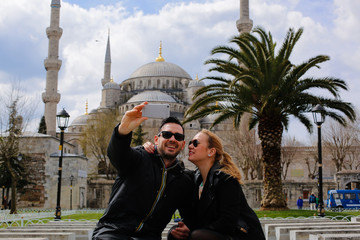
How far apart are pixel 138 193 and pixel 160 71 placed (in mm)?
68005

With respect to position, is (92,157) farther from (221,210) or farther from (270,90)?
(221,210)

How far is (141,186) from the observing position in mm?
3168

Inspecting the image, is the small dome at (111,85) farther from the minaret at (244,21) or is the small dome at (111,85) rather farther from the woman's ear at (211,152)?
the woman's ear at (211,152)

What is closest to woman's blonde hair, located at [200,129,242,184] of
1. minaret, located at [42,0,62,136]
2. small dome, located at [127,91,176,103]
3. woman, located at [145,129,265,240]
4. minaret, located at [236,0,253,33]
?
woman, located at [145,129,265,240]

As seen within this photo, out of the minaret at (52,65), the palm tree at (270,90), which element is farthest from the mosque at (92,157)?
the palm tree at (270,90)

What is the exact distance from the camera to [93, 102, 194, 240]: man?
3.04 meters

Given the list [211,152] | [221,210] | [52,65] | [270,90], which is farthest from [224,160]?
[52,65]

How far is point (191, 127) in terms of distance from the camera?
2156 inches

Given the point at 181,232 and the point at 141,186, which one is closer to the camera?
the point at 141,186

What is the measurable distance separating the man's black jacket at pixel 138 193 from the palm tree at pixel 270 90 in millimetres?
A: 10545

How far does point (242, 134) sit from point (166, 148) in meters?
30.6

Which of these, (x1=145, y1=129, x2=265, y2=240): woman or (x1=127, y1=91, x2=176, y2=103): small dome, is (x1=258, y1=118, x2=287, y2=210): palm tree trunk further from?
(x1=127, y1=91, x2=176, y2=103): small dome

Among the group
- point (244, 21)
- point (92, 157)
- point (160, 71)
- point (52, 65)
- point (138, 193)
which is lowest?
point (138, 193)

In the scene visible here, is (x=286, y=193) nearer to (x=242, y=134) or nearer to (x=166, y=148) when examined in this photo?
(x=242, y=134)
